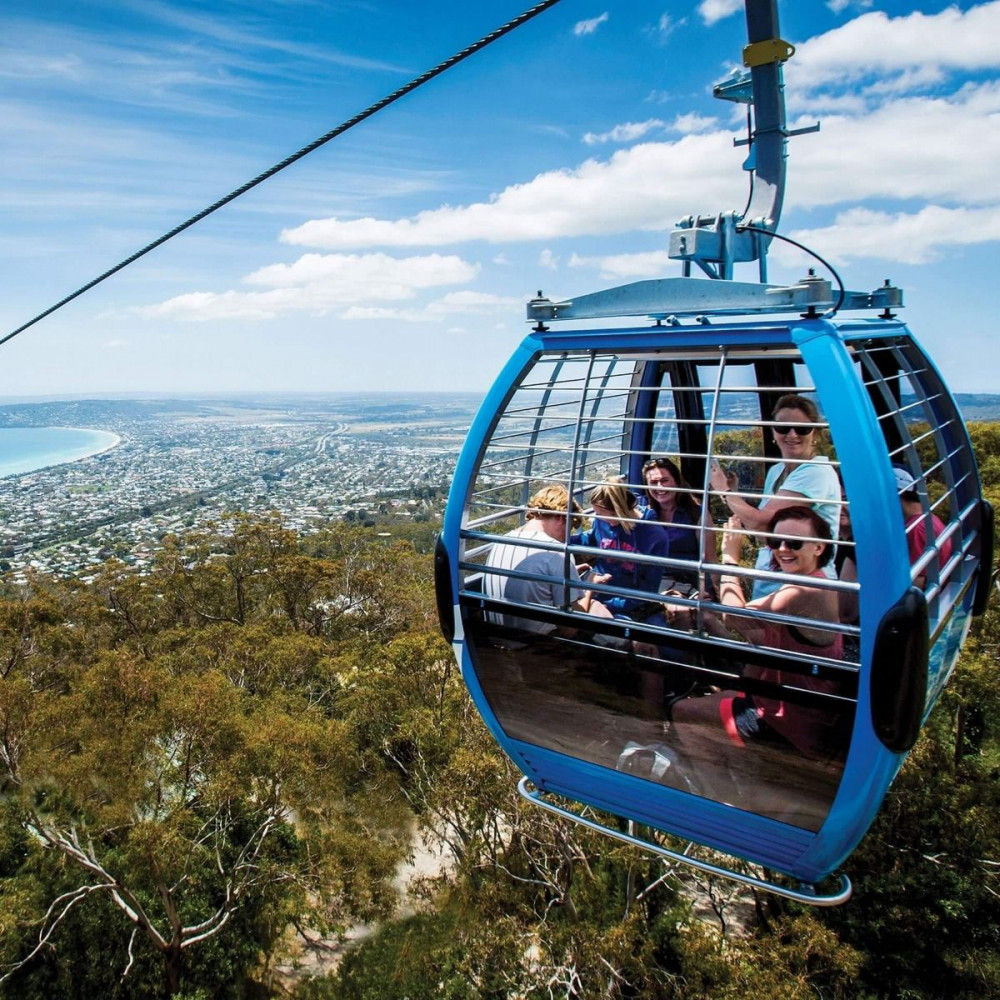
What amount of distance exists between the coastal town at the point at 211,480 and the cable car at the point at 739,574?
22521mm

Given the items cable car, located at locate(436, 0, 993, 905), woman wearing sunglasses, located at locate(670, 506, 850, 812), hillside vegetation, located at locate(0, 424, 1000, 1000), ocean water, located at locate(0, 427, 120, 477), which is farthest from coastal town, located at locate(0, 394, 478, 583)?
woman wearing sunglasses, located at locate(670, 506, 850, 812)

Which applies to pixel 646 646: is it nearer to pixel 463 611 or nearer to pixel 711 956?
pixel 463 611

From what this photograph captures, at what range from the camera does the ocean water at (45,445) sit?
95125 millimetres

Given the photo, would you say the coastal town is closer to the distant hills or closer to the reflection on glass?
the distant hills

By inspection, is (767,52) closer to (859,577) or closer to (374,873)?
(859,577)

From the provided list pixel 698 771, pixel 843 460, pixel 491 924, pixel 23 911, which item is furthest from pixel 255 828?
pixel 843 460

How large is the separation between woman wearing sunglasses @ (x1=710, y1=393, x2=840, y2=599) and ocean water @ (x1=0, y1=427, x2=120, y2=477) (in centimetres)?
9964

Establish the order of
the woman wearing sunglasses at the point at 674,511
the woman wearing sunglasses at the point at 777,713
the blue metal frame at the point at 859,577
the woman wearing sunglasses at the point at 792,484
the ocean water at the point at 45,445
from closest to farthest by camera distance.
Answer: the blue metal frame at the point at 859,577 → the woman wearing sunglasses at the point at 777,713 → the woman wearing sunglasses at the point at 792,484 → the woman wearing sunglasses at the point at 674,511 → the ocean water at the point at 45,445

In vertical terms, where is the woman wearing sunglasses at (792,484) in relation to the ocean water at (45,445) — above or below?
above

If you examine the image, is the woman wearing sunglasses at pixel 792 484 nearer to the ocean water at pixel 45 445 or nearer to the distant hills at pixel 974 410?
the distant hills at pixel 974 410

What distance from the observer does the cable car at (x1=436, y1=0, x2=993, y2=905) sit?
7.84 feet

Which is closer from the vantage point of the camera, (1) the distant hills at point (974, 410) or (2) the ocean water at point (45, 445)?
(1) the distant hills at point (974, 410)

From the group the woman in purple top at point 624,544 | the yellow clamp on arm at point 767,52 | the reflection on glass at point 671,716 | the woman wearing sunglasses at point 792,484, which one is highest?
the yellow clamp on arm at point 767,52

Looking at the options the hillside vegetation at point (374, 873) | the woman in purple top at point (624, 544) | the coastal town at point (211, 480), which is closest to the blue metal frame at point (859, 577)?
the woman in purple top at point (624, 544)
